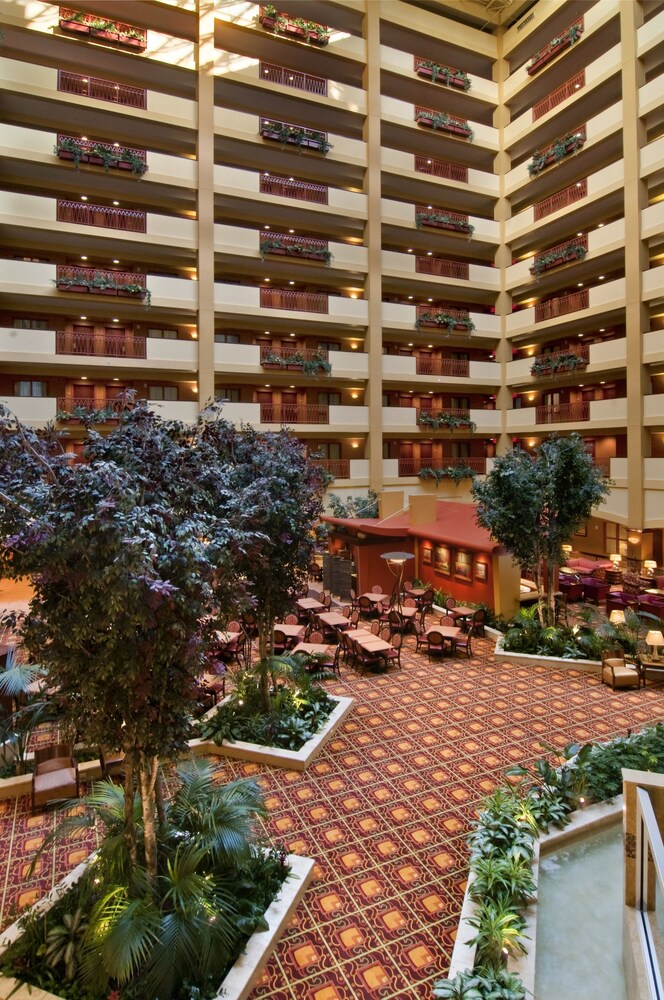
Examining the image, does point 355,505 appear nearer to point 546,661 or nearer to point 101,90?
point 546,661

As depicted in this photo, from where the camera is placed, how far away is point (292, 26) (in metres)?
21.1

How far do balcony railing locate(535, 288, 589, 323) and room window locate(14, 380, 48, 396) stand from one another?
67.6 ft

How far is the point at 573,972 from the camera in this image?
4.36m

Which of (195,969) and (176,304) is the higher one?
(176,304)

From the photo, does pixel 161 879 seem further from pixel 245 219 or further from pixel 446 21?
pixel 446 21

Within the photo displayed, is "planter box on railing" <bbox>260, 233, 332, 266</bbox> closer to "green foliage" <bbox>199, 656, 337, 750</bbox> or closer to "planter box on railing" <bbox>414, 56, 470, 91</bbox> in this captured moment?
"planter box on railing" <bbox>414, 56, 470, 91</bbox>

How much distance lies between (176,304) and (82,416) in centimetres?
1678

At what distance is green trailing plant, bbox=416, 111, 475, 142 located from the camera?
78.1ft

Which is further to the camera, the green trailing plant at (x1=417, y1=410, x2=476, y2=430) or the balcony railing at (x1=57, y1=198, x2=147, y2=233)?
the green trailing plant at (x1=417, y1=410, x2=476, y2=430)

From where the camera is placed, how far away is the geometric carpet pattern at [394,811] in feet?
15.0

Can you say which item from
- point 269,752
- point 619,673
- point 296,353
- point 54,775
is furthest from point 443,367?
point 54,775

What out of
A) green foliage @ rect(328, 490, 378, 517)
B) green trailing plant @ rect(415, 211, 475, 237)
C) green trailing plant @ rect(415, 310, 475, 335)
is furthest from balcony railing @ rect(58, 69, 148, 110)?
green foliage @ rect(328, 490, 378, 517)

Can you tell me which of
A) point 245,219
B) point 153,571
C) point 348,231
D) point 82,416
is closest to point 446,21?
point 348,231

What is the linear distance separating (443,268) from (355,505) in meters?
11.9
